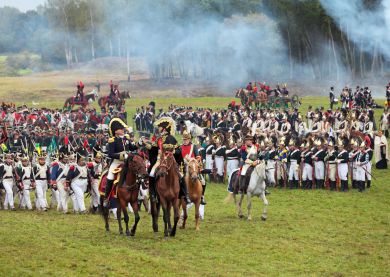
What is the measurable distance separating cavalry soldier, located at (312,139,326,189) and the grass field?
4.36 metres

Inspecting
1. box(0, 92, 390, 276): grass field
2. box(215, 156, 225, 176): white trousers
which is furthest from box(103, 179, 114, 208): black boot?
box(215, 156, 225, 176): white trousers

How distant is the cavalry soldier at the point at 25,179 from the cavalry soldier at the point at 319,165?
459 inches

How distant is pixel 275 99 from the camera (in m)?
57.0

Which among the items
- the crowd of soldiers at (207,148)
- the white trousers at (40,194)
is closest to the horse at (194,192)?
the crowd of soldiers at (207,148)

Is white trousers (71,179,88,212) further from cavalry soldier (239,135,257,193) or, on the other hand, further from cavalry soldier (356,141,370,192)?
cavalry soldier (356,141,370,192)

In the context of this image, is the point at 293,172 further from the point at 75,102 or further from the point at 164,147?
the point at 75,102

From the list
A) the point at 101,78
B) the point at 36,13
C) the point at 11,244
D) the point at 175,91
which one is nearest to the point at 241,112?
the point at 11,244

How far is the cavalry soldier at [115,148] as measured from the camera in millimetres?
20812

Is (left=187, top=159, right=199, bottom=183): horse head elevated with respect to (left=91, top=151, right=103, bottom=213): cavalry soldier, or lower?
elevated

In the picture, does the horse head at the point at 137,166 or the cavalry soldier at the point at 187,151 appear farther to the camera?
the cavalry soldier at the point at 187,151

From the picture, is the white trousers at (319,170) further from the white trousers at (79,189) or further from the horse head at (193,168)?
the horse head at (193,168)

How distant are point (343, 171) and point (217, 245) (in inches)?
518

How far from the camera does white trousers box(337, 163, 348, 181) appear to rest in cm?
3148

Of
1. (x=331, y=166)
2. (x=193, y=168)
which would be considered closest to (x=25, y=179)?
(x=193, y=168)
